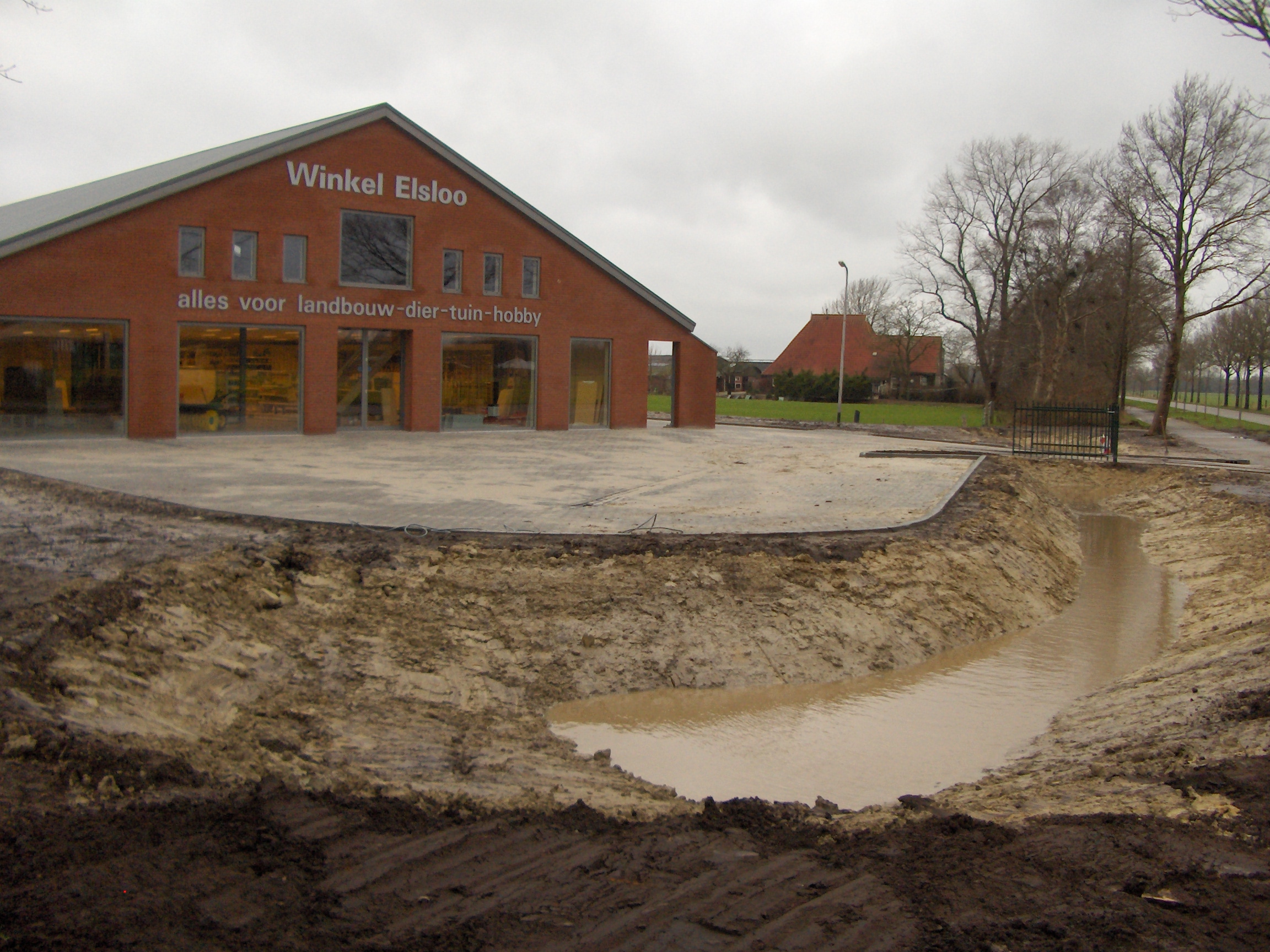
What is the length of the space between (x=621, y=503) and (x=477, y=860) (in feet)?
29.4

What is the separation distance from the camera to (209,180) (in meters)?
21.1

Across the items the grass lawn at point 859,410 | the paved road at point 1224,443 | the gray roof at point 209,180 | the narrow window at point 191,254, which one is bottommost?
the paved road at point 1224,443

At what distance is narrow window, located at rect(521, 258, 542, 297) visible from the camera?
25.6 metres

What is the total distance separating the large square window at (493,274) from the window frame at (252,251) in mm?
5746

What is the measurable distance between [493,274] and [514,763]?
2094cm

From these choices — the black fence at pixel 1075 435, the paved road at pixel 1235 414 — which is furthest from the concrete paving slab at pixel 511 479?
the paved road at pixel 1235 414

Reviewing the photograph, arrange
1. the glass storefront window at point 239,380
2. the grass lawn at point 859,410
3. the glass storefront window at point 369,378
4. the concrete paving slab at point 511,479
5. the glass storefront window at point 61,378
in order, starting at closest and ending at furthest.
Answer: the concrete paving slab at point 511,479 → the glass storefront window at point 61,378 → the glass storefront window at point 239,380 → the glass storefront window at point 369,378 → the grass lawn at point 859,410

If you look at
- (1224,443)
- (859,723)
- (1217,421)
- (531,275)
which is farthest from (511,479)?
(1217,421)

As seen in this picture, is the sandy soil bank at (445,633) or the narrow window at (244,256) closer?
the sandy soil bank at (445,633)

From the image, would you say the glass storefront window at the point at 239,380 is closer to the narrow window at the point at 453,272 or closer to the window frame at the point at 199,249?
the window frame at the point at 199,249

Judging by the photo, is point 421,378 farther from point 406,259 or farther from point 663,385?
point 663,385

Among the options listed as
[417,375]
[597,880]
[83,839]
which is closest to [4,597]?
[83,839]

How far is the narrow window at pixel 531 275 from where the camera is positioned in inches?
1009

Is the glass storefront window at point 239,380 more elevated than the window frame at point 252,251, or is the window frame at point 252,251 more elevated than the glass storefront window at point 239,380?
the window frame at point 252,251
